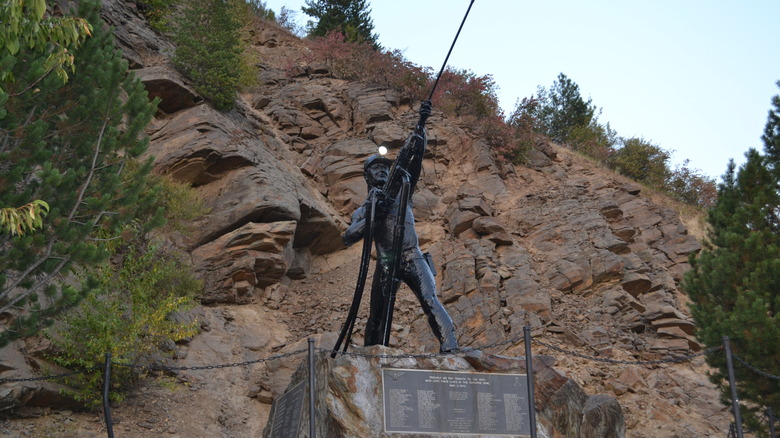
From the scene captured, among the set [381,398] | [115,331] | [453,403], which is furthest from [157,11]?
[453,403]

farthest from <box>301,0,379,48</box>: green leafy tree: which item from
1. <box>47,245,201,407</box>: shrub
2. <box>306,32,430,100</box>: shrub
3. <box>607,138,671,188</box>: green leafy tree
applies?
<box>47,245,201,407</box>: shrub

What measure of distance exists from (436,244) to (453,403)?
378 inches

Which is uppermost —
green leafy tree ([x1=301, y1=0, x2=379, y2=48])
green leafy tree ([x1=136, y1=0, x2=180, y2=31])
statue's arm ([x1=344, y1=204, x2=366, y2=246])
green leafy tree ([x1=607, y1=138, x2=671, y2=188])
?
green leafy tree ([x1=301, y1=0, x2=379, y2=48])

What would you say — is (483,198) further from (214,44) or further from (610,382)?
(214,44)

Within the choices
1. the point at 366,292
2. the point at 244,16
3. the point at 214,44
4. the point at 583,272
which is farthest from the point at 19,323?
the point at 244,16

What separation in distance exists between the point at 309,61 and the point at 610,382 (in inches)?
691

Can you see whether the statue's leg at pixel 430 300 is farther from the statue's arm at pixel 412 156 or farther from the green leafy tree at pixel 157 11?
the green leafy tree at pixel 157 11

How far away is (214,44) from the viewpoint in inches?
797

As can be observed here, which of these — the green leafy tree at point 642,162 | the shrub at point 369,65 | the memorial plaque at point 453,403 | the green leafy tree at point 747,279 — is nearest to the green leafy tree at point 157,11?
the shrub at point 369,65

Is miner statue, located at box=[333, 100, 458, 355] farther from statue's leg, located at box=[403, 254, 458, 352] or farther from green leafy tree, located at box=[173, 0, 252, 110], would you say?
green leafy tree, located at box=[173, 0, 252, 110]

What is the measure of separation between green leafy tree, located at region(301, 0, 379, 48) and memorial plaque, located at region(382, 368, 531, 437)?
Answer: 22.8 m

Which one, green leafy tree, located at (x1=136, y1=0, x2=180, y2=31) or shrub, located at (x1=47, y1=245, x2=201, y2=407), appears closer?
shrub, located at (x1=47, y1=245, x2=201, y2=407)

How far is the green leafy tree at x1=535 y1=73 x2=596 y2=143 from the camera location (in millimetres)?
28625

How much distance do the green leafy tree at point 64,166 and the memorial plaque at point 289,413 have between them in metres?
2.93
